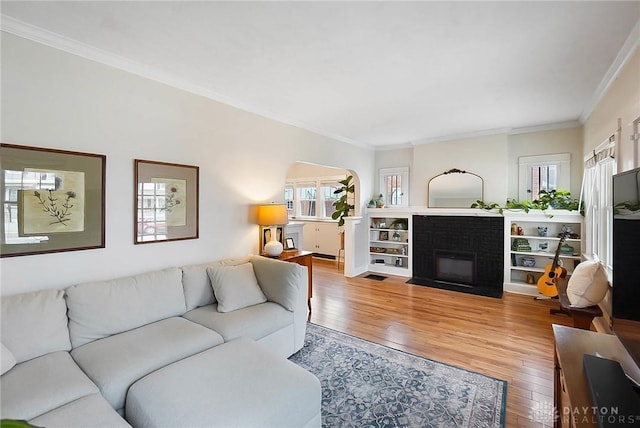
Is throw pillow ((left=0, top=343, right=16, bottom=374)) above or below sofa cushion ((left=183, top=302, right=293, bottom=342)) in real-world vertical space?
above

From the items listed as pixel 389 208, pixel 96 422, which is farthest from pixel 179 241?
pixel 389 208

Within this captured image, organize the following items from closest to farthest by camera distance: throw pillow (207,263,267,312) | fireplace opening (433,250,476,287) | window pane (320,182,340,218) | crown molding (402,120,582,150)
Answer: throw pillow (207,263,267,312)
crown molding (402,120,582,150)
fireplace opening (433,250,476,287)
window pane (320,182,340,218)

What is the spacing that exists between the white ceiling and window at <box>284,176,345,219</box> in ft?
13.5

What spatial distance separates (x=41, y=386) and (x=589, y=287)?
12.9ft

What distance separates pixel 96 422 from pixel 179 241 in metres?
1.81

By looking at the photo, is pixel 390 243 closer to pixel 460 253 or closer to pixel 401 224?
pixel 401 224

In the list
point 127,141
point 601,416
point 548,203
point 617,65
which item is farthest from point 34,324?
point 548,203

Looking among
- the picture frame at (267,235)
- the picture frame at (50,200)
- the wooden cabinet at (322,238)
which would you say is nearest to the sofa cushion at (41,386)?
the picture frame at (50,200)

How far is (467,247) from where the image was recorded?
4973mm

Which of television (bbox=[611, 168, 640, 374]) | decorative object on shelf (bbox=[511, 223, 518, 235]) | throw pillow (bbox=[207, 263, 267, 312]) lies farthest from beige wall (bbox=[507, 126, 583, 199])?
throw pillow (bbox=[207, 263, 267, 312])

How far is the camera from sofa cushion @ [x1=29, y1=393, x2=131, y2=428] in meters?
1.27

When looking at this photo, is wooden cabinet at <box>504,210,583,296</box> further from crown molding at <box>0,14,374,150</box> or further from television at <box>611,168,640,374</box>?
crown molding at <box>0,14,374,150</box>

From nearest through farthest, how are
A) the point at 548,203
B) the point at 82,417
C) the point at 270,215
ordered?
1. the point at 82,417
2. the point at 270,215
3. the point at 548,203

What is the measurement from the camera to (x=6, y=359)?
1.59m
